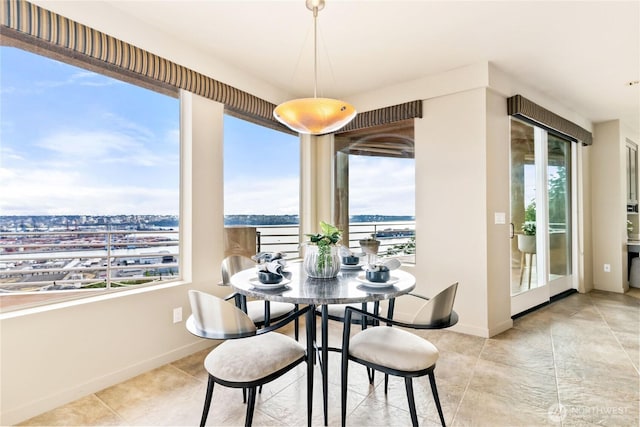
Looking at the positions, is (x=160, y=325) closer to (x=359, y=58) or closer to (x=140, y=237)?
(x=140, y=237)

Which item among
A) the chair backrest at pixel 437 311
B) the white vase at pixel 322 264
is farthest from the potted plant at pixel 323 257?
the chair backrest at pixel 437 311

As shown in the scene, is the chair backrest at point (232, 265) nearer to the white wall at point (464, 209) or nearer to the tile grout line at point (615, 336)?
the white wall at point (464, 209)

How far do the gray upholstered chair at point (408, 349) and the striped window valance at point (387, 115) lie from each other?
92.2 inches

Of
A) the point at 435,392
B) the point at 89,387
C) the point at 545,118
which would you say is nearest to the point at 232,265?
the point at 89,387

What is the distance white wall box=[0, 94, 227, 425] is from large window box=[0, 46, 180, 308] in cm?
16

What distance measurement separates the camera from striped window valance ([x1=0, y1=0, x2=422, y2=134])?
1.89m

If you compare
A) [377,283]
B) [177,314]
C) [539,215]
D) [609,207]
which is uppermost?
[609,207]

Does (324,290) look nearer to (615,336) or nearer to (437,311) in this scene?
(437,311)

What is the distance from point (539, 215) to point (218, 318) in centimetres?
426

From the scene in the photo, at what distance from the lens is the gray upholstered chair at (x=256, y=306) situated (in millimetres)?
2287

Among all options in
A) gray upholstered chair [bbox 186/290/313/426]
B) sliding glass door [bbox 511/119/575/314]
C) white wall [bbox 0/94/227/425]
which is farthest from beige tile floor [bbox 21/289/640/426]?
sliding glass door [bbox 511/119/575/314]

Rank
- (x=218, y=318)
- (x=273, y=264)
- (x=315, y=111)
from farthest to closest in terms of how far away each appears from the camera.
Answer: (x=315, y=111) → (x=273, y=264) → (x=218, y=318)

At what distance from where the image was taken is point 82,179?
89.4 inches

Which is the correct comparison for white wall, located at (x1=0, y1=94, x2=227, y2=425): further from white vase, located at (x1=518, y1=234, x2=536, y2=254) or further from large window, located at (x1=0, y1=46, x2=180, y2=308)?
white vase, located at (x1=518, y1=234, x2=536, y2=254)
